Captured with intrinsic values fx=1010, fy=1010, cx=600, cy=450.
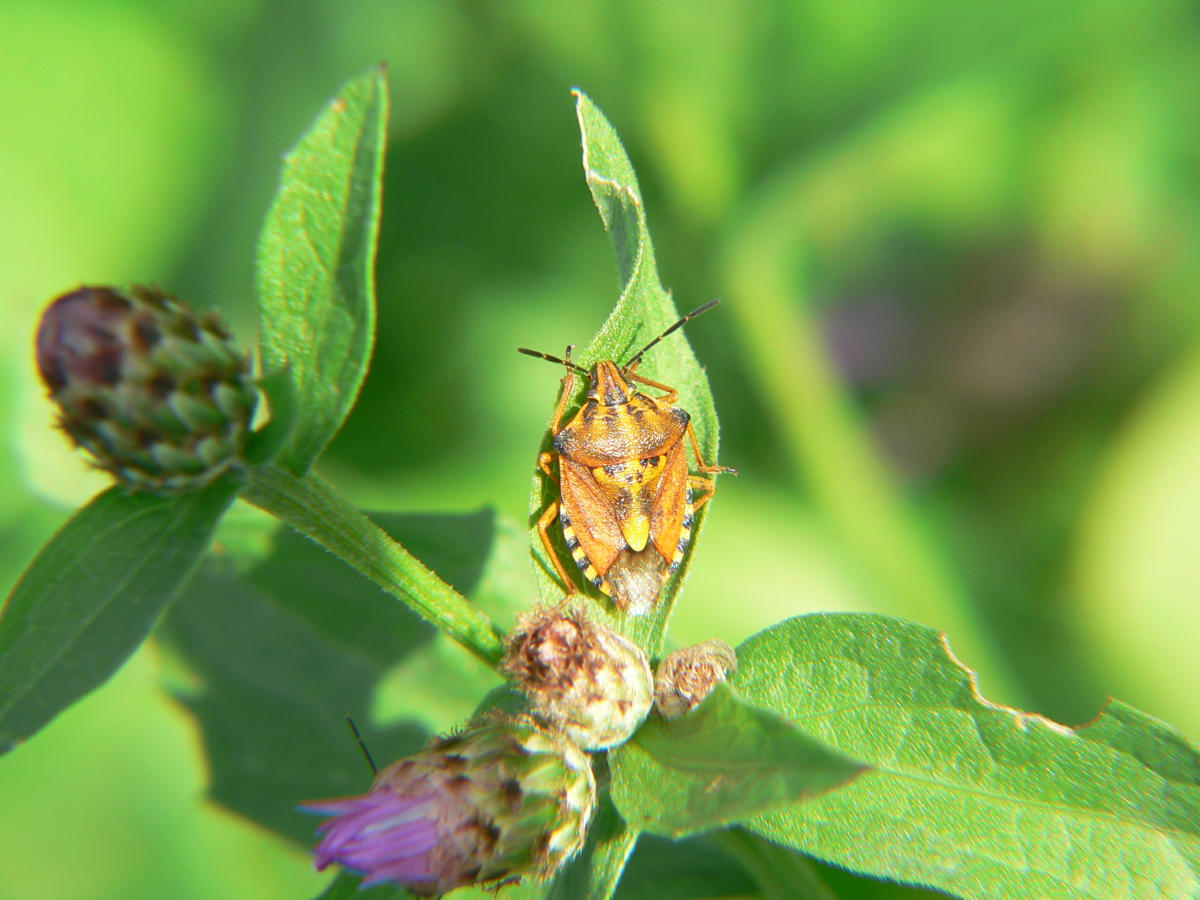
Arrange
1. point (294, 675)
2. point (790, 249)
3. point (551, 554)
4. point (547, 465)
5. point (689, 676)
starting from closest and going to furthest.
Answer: point (689, 676) → point (551, 554) → point (547, 465) → point (294, 675) → point (790, 249)

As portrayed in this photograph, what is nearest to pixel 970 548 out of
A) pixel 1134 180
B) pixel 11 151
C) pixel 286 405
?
pixel 1134 180

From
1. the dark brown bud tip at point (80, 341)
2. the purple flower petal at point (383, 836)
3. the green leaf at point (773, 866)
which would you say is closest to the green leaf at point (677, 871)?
the green leaf at point (773, 866)

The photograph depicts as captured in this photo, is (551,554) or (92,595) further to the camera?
(551,554)

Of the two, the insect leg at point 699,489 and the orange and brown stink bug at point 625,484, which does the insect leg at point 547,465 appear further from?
the insect leg at point 699,489

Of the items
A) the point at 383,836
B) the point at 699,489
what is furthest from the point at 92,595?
the point at 699,489

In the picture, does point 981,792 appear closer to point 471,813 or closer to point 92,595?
point 471,813

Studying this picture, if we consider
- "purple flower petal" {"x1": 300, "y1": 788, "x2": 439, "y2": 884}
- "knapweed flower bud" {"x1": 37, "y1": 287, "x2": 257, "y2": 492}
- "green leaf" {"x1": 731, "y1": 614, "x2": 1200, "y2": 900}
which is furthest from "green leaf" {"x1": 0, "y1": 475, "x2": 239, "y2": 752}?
"green leaf" {"x1": 731, "y1": 614, "x2": 1200, "y2": 900}

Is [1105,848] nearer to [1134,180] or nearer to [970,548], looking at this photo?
[970,548]

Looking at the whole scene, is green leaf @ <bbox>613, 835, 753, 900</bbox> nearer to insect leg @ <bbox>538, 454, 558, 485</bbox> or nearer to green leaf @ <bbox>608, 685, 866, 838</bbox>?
green leaf @ <bbox>608, 685, 866, 838</bbox>
